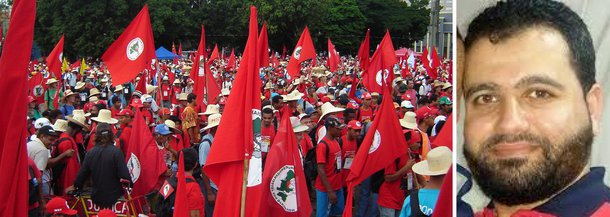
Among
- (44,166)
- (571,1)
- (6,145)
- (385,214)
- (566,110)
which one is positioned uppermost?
(571,1)

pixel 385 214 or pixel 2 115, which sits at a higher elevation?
pixel 2 115

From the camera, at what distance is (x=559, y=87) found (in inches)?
83.0

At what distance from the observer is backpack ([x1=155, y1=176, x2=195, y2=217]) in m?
5.85

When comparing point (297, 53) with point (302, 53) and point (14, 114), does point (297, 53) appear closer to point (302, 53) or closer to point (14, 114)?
point (302, 53)

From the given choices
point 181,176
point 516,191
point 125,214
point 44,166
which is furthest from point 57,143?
point 516,191

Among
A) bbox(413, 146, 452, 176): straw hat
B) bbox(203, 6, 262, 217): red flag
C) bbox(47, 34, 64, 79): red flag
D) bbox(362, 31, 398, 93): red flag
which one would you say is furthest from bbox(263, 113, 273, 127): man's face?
bbox(47, 34, 64, 79): red flag

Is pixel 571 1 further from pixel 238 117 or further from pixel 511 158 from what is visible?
pixel 238 117

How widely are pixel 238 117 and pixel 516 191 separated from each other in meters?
2.89

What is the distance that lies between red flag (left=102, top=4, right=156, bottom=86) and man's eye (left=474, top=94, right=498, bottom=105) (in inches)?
326

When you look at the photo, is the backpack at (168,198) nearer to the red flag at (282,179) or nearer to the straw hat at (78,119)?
the red flag at (282,179)

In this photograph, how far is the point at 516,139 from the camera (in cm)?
213

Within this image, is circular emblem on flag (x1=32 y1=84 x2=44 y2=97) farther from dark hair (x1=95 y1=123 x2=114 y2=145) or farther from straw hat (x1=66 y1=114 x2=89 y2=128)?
dark hair (x1=95 y1=123 x2=114 y2=145)

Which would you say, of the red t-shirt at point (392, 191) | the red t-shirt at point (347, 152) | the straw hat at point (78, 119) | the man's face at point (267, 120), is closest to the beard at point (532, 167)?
the red t-shirt at point (392, 191)

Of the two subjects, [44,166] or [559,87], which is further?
[44,166]
